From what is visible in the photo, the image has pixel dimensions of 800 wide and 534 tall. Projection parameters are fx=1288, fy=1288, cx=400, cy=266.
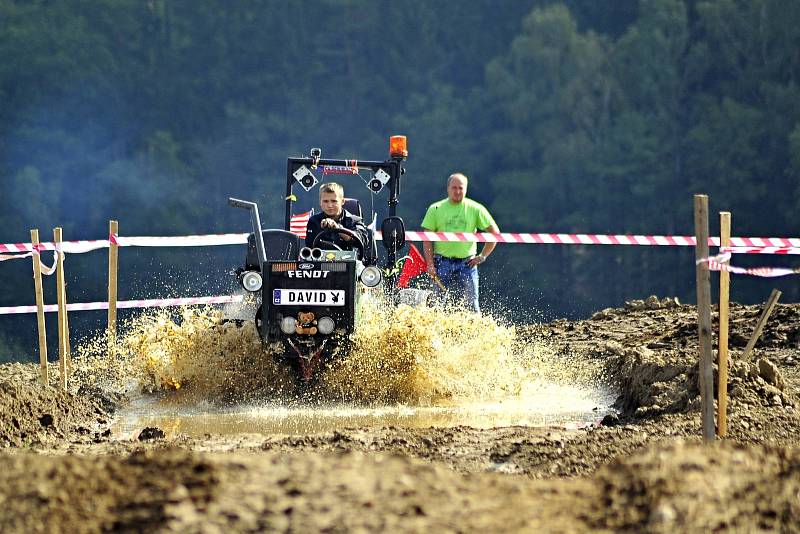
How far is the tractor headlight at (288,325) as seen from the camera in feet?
32.8

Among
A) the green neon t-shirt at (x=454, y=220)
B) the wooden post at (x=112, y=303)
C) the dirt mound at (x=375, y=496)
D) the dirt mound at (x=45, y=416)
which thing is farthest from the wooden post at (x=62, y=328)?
the dirt mound at (x=375, y=496)

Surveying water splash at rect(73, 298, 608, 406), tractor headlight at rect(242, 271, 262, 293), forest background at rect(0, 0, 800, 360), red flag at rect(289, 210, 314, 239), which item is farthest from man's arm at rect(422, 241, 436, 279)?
forest background at rect(0, 0, 800, 360)

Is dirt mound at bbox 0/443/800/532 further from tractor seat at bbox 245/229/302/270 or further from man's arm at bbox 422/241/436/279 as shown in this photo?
man's arm at bbox 422/241/436/279

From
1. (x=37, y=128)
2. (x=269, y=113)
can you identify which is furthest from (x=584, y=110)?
(x=37, y=128)

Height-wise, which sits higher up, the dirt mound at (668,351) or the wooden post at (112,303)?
the wooden post at (112,303)

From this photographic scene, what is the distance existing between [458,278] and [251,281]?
3.59m

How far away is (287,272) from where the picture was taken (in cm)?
1002

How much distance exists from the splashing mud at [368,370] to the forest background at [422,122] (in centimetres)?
1775

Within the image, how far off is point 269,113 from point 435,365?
125ft

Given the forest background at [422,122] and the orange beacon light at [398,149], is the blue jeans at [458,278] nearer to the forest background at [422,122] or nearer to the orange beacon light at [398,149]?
the orange beacon light at [398,149]

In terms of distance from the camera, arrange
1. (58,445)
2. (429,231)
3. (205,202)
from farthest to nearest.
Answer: (205,202) < (429,231) < (58,445)

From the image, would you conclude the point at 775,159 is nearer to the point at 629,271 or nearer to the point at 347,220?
the point at 629,271

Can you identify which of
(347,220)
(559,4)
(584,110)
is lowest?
(347,220)

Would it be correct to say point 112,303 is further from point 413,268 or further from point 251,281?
point 413,268
